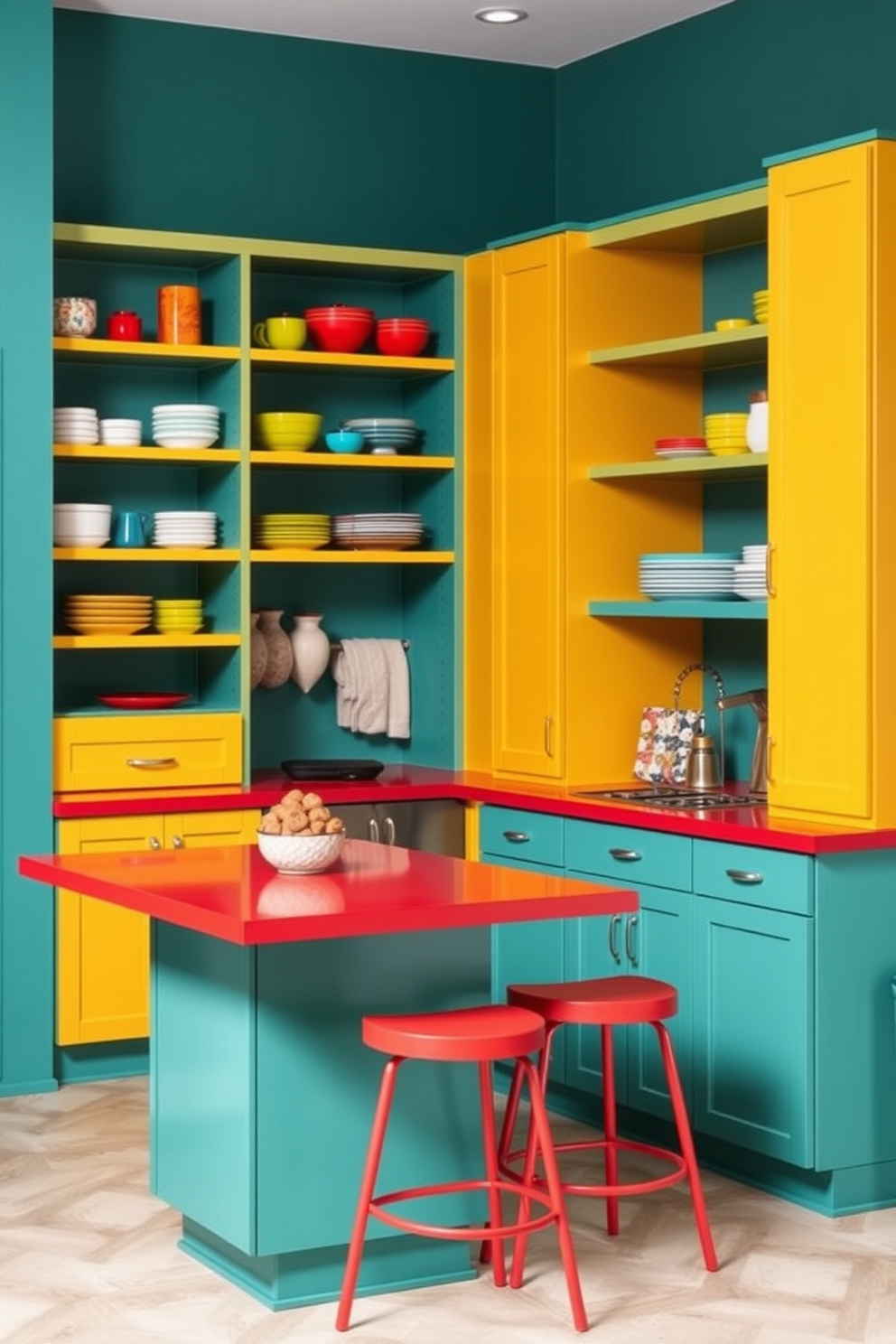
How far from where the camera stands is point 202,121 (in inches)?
256

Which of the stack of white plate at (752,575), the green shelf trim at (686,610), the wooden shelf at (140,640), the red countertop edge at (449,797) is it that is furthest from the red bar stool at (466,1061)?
the wooden shelf at (140,640)

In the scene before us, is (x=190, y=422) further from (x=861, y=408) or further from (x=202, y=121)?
(x=861, y=408)

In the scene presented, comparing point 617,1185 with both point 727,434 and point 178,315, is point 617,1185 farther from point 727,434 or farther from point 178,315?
point 178,315

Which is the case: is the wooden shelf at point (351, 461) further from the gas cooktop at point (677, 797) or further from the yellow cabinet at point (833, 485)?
the yellow cabinet at point (833, 485)

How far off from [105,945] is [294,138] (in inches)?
104

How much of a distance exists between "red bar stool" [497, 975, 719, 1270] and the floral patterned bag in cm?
144

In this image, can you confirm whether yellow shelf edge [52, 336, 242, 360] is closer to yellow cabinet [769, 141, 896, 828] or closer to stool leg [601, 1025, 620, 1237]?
yellow cabinet [769, 141, 896, 828]

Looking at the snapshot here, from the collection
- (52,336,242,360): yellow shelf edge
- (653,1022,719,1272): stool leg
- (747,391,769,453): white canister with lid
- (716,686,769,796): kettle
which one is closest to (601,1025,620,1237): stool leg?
(653,1022,719,1272): stool leg

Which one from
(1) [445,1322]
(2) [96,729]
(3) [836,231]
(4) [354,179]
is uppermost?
(4) [354,179]

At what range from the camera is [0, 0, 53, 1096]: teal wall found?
18.9 feet

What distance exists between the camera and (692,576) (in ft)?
18.6

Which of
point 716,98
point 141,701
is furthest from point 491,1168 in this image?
point 716,98

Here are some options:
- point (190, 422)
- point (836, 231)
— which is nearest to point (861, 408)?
point (836, 231)

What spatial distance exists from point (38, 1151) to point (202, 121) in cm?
322
